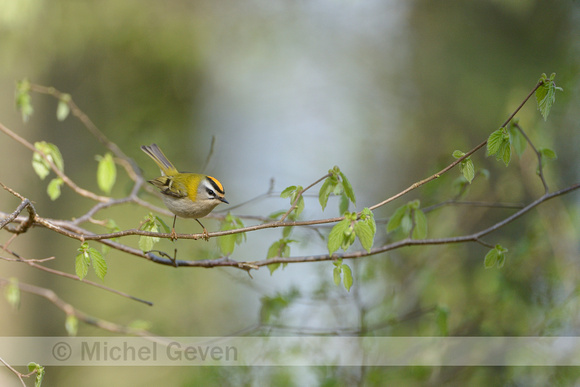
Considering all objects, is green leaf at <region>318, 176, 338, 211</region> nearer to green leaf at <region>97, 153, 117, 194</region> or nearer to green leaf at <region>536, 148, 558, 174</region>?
green leaf at <region>536, 148, 558, 174</region>

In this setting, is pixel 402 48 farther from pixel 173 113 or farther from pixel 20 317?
pixel 20 317

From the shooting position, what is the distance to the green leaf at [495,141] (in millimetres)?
1481

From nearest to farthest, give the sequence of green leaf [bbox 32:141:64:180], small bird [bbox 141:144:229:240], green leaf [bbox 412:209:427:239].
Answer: green leaf [bbox 412:209:427:239] → green leaf [bbox 32:141:64:180] → small bird [bbox 141:144:229:240]

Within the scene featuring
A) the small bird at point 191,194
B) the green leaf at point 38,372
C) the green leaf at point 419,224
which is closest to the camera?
the green leaf at point 38,372

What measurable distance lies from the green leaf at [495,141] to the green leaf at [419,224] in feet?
1.58

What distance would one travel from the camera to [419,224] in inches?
76.1

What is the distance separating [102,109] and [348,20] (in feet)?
12.1

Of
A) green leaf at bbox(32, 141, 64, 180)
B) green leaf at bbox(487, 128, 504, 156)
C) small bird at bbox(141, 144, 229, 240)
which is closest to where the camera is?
green leaf at bbox(487, 128, 504, 156)

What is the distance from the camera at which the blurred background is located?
3117 millimetres

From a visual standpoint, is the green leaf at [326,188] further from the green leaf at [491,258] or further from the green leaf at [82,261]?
the green leaf at [82,261]

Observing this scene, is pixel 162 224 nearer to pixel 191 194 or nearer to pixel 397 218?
pixel 191 194

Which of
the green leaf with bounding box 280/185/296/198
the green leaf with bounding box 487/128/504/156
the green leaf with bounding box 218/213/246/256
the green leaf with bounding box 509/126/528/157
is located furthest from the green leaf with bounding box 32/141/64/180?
the green leaf with bounding box 509/126/528/157

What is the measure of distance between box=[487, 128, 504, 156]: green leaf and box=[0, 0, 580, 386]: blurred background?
1103 millimetres

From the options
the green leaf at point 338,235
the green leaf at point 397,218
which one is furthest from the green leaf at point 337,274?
the green leaf at point 397,218
